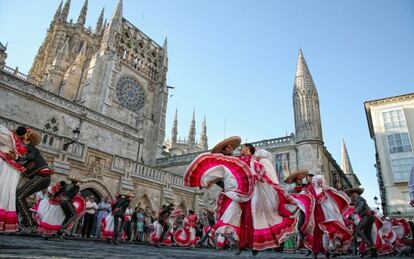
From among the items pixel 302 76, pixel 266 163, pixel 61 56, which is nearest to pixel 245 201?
pixel 266 163

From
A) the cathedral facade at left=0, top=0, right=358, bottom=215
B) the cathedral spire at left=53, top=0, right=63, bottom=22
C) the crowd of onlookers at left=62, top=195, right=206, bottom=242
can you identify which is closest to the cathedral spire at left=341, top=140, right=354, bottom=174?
the cathedral facade at left=0, top=0, right=358, bottom=215

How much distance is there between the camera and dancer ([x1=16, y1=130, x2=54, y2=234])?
5.30 metres

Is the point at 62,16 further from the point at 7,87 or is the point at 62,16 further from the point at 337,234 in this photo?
the point at 337,234

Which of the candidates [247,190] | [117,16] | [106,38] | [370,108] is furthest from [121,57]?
[247,190]

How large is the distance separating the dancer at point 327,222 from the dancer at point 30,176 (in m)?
5.36

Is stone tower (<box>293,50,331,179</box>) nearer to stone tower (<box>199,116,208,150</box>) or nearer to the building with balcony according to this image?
the building with balcony

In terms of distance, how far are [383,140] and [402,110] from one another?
10.7ft

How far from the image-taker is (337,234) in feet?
18.0

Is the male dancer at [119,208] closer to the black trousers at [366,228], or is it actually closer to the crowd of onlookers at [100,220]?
the crowd of onlookers at [100,220]

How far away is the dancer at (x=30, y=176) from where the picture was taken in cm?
530

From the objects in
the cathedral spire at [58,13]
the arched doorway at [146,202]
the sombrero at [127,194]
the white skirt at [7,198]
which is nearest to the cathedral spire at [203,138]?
the cathedral spire at [58,13]

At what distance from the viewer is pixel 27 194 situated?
5.39 metres

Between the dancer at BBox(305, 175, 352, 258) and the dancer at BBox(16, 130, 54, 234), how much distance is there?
17.6 ft

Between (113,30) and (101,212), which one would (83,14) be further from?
(101,212)
